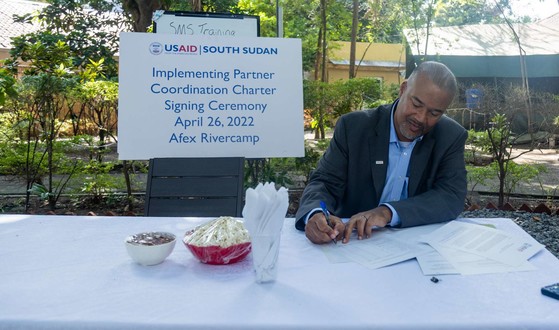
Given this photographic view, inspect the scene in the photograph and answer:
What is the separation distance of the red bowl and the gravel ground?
3.09m

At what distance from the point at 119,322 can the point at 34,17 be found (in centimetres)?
1000

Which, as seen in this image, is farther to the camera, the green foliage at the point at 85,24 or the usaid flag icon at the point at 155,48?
the green foliage at the point at 85,24

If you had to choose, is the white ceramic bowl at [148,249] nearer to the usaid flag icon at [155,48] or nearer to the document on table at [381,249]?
the document on table at [381,249]

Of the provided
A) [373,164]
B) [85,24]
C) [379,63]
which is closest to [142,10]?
[85,24]

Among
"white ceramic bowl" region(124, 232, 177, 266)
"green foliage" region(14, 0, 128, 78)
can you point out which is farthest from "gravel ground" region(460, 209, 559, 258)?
"green foliage" region(14, 0, 128, 78)

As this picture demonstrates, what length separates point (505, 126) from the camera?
199 inches

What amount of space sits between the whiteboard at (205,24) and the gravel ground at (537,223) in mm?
2360

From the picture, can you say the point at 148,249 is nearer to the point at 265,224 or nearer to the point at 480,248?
the point at 265,224

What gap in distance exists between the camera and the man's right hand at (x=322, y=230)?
5.67ft

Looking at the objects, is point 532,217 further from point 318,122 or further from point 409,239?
point 409,239

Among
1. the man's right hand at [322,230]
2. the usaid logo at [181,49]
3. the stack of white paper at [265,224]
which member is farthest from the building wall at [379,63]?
the stack of white paper at [265,224]

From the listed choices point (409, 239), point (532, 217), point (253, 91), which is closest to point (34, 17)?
point (253, 91)

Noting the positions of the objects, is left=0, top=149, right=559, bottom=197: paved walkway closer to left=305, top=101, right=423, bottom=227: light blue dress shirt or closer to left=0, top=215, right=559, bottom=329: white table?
left=305, top=101, right=423, bottom=227: light blue dress shirt

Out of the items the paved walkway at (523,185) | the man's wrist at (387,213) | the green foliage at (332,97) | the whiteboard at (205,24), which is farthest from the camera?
the paved walkway at (523,185)
